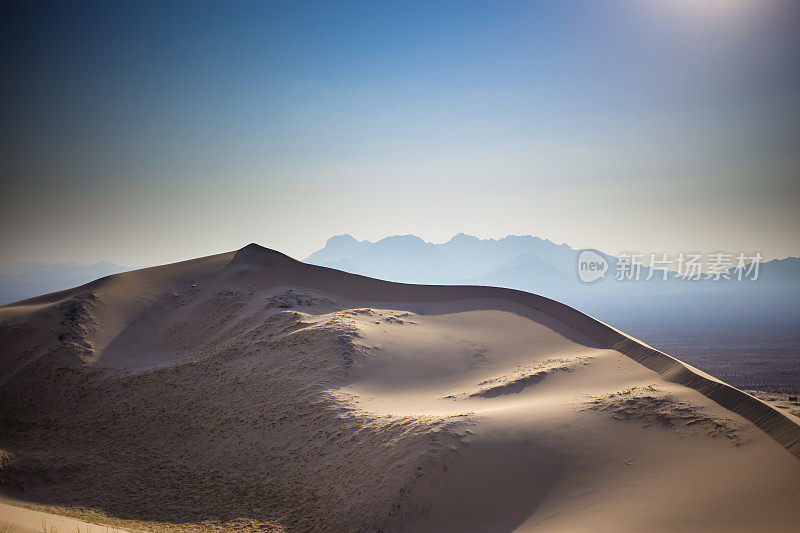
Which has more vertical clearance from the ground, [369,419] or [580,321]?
[580,321]

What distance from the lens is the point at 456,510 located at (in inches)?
295

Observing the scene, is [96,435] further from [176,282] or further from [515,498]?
[515,498]

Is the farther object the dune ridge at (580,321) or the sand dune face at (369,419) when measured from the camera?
the dune ridge at (580,321)

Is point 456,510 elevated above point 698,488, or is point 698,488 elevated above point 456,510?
point 698,488

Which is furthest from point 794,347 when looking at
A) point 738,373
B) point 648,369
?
point 648,369

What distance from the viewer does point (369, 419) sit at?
10.2m

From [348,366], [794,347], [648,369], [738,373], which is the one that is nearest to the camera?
[648,369]

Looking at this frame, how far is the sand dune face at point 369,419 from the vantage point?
7289 millimetres

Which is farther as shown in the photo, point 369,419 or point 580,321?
point 580,321

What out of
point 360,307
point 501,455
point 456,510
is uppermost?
point 360,307

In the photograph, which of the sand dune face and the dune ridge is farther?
the dune ridge

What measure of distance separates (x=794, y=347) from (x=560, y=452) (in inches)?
4600

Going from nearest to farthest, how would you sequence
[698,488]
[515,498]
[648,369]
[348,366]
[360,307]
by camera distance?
[698,488]
[515,498]
[648,369]
[348,366]
[360,307]

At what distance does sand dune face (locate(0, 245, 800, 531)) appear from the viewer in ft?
23.9
